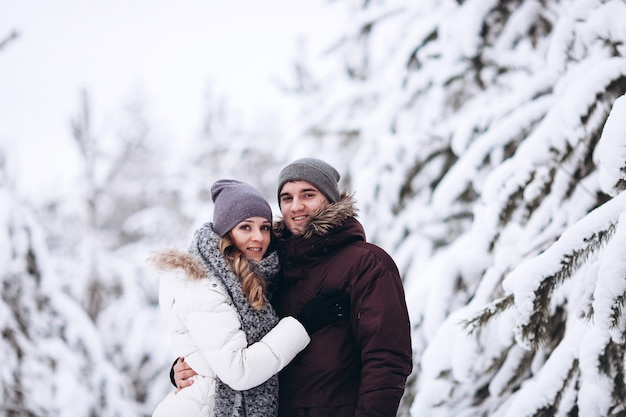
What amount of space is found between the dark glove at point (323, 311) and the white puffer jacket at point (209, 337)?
0.03 metres

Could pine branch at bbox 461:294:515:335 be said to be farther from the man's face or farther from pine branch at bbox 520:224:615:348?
the man's face

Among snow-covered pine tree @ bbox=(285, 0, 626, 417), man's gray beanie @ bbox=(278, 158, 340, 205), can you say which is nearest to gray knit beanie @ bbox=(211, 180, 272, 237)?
man's gray beanie @ bbox=(278, 158, 340, 205)

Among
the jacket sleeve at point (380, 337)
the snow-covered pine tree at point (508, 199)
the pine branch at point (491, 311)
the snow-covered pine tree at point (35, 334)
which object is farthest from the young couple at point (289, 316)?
the snow-covered pine tree at point (35, 334)

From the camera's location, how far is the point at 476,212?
272 cm

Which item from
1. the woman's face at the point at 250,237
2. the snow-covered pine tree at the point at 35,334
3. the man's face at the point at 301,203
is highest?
the snow-covered pine tree at the point at 35,334

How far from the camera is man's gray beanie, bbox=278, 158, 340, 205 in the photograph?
222cm

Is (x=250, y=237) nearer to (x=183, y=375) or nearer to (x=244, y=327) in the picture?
(x=244, y=327)

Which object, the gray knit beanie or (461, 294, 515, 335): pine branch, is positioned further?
the gray knit beanie

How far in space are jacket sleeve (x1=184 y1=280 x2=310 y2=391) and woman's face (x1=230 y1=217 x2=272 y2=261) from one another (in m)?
0.26

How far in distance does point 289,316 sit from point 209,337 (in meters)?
0.31

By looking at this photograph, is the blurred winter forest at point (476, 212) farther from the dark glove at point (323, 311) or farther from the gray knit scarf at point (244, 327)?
the gray knit scarf at point (244, 327)

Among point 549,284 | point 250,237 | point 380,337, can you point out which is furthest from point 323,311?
point 549,284

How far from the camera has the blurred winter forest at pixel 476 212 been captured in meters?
1.81

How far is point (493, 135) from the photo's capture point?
9.36 feet
